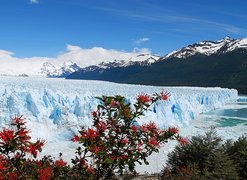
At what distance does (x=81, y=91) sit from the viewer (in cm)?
3203

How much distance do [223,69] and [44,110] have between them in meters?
144

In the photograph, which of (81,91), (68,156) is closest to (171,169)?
(68,156)

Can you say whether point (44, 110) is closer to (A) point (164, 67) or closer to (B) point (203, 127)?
(B) point (203, 127)

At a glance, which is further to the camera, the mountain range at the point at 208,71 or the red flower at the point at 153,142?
the mountain range at the point at 208,71

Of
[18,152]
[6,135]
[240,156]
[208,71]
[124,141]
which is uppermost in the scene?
[208,71]

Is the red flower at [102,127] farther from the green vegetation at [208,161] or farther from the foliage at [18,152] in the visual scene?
the green vegetation at [208,161]

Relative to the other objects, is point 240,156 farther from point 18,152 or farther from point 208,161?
point 18,152

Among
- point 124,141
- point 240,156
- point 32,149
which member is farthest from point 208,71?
point 32,149

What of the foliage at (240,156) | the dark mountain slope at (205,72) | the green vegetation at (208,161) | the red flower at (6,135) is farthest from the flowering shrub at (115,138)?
the dark mountain slope at (205,72)

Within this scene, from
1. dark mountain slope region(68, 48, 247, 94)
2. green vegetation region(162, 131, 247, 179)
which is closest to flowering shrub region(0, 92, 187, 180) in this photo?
green vegetation region(162, 131, 247, 179)

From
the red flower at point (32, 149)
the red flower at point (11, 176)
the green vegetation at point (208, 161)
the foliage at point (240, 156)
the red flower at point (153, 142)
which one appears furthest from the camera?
the foliage at point (240, 156)

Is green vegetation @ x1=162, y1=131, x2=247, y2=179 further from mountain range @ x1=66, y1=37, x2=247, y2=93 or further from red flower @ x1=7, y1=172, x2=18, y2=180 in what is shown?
mountain range @ x1=66, y1=37, x2=247, y2=93

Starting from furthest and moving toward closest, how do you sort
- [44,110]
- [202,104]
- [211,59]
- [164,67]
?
[164,67]
[211,59]
[202,104]
[44,110]

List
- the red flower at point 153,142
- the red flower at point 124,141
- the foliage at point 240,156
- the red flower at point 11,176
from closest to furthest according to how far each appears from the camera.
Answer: the red flower at point 11,176 → the red flower at point 124,141 → the red flower at point 153,142 → the foliage at point 240,156
